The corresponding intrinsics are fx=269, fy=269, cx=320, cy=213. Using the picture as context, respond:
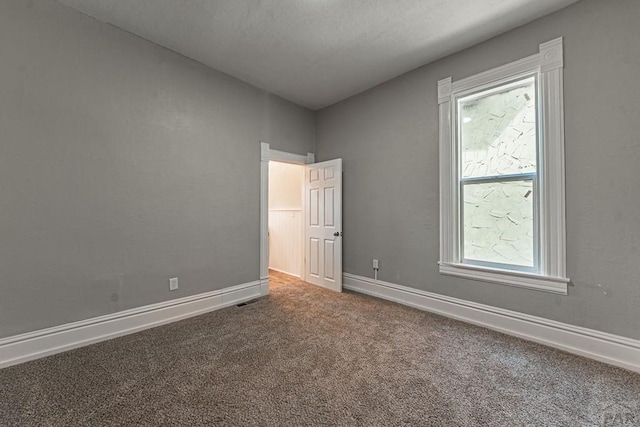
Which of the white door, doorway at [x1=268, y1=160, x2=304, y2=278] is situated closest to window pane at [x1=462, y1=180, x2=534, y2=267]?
the white door

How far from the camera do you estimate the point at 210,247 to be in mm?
3160

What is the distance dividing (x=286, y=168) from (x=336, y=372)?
154 inches

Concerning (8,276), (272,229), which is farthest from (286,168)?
(8,276)

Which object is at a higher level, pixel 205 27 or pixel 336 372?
pixel 205 27

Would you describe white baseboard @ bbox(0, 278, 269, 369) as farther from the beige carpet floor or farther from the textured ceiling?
the textured ceiling

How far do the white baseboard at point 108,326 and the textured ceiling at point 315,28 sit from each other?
2.67m

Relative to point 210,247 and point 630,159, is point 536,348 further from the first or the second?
point 210,247

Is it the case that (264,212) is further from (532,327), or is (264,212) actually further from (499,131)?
(532,327)

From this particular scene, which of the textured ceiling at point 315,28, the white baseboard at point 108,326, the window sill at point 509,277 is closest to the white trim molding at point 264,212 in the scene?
the white baseboard at point 108,326

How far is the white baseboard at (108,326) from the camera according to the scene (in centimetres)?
204

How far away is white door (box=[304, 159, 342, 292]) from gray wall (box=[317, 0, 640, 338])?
106 centimetres

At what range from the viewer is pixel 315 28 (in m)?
2.51

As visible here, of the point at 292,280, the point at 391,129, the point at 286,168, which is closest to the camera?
the point at 391,129

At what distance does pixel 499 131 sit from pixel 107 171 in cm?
377
